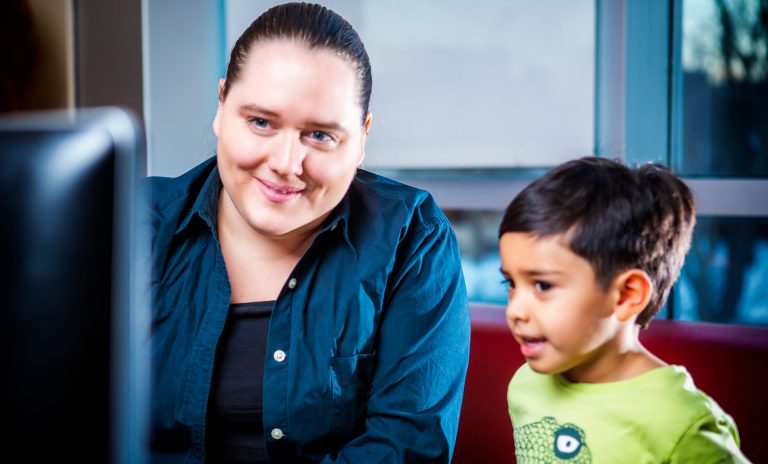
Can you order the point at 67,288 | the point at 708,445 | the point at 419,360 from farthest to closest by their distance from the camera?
1. the point at 419,360
2. the point at 708,445
3. the point at 67,288

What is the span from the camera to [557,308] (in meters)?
1.04

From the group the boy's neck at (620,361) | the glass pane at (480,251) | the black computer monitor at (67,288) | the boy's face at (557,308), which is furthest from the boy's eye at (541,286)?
the glass pane at (480,251)

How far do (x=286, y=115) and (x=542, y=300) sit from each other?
1.49ft

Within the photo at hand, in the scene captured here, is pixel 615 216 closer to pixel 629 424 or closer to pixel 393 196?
pixel 629 424

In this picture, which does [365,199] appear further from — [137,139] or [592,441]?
[137,139]

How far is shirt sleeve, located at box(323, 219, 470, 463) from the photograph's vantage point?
3.84 feet

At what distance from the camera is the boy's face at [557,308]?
1.04 meters

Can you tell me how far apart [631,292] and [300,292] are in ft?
1.68

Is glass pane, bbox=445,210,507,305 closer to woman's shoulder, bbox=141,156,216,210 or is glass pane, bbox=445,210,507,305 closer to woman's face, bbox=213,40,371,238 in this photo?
woman's shoulder, bbox=141,156,216,210

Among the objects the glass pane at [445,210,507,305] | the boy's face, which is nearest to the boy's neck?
the boy's face

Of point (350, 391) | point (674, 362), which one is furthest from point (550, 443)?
point (674, 362)

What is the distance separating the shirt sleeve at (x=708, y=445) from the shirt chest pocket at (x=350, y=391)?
18.9 inches

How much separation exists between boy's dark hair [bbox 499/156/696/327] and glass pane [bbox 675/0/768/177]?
37.3 inches

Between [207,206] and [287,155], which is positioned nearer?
[287,155]
